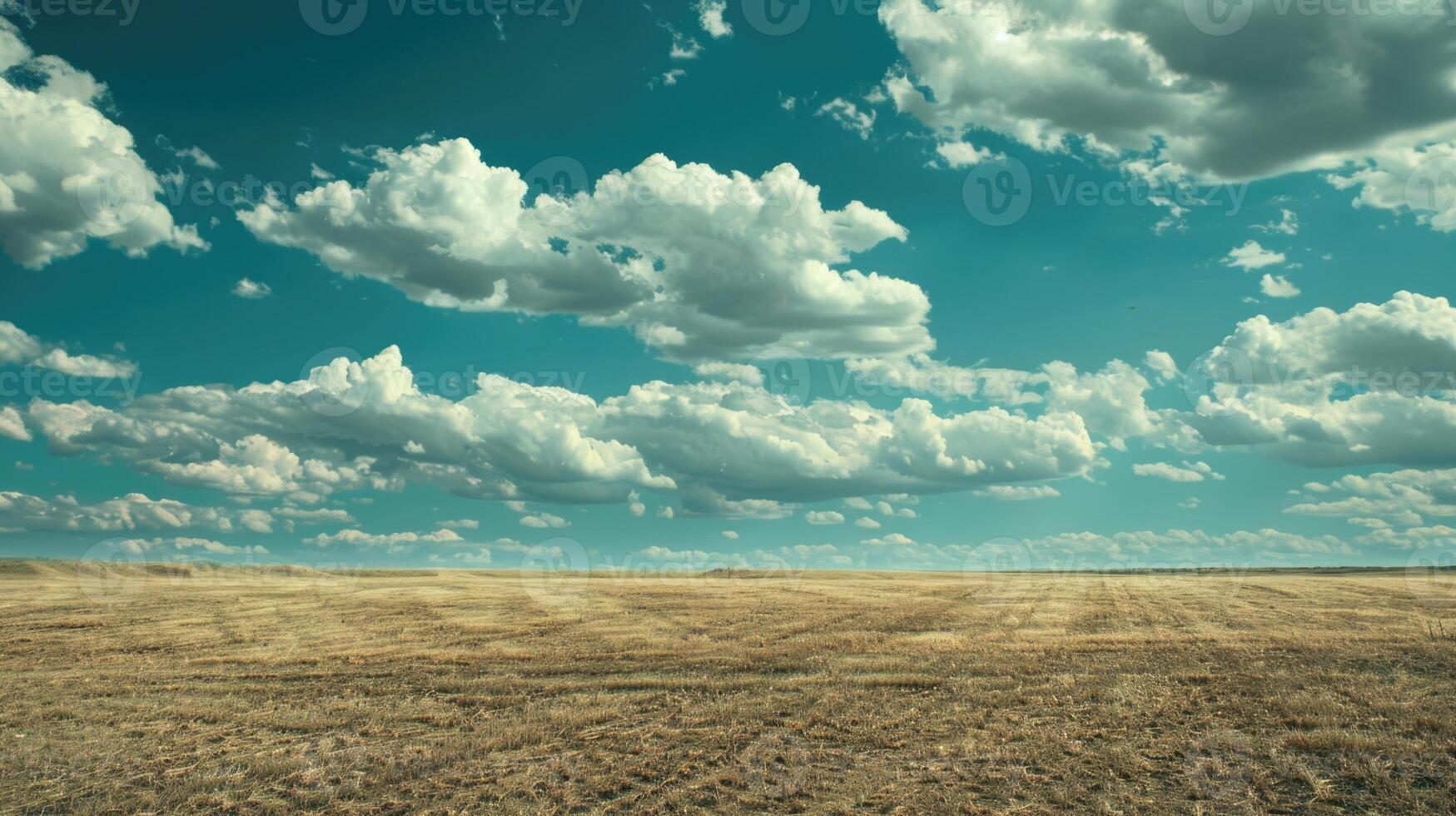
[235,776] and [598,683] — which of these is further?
[598,683]

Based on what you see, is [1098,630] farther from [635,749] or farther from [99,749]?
[99,749]

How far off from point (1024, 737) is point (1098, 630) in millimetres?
21832

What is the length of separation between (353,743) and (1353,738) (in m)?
20.8

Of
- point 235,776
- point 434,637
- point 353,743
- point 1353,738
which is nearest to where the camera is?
point 235,776

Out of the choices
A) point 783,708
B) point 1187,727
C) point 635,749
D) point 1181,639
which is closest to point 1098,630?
point 1181,639

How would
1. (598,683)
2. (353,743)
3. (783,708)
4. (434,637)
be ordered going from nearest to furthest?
(353,743), (783,708), (598,683), (434,637)

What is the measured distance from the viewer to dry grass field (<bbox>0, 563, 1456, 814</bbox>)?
14578 millimetres

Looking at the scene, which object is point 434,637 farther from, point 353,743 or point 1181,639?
point 1181,639

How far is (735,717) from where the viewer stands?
787 inches

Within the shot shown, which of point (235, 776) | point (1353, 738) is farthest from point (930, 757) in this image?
point (235, 776)

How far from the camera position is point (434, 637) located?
3606 centimetres

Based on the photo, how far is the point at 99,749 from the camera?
57.9ft

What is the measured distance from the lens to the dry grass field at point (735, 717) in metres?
14.6

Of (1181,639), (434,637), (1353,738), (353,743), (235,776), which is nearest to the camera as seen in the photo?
(235,776)
